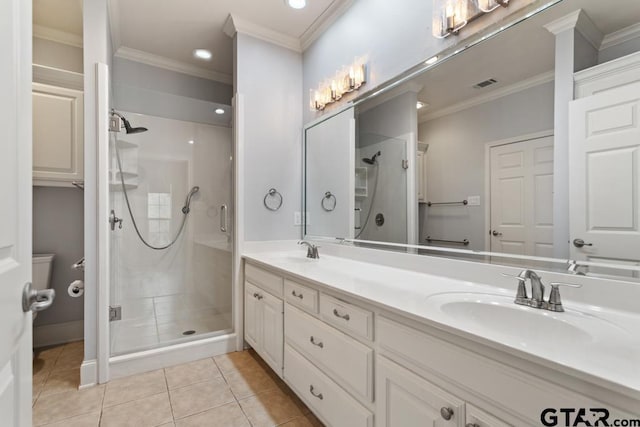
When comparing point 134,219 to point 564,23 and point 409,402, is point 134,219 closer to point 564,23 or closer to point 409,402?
point 409,402

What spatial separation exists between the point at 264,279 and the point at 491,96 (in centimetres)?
164

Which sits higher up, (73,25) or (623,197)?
(73,25)

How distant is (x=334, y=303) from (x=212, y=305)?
1879 mm

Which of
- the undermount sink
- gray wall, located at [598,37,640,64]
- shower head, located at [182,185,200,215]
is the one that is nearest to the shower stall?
shower head, located at [182,185,200,215]

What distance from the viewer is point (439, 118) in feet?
4.93

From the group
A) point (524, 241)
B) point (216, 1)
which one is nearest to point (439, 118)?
point (524, 241)

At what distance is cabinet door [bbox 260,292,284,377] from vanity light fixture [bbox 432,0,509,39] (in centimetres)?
170

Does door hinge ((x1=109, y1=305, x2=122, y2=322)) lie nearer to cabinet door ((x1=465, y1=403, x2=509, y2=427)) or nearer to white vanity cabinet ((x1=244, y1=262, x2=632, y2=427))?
white vanity cabinet ((x1=244, y1=262, x2=632, y2=427))

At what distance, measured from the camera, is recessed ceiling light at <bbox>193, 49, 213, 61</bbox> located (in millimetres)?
2837

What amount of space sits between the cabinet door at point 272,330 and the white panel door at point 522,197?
122 centimetres

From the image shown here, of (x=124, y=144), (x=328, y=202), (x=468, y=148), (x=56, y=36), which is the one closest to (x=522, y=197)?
(x=468, y=148)

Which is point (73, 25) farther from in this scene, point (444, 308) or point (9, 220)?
point (444, 308)

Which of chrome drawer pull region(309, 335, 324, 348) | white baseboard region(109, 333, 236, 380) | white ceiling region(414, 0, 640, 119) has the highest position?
white ceiling region(414, 0, 640, 119)

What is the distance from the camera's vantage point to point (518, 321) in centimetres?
101
